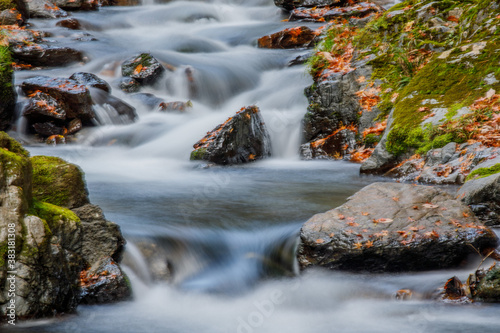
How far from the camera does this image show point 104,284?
371cm

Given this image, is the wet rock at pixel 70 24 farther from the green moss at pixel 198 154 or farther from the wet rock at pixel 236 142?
the green moss at pixel 198 154

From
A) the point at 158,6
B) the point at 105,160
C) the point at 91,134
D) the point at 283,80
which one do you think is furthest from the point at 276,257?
the point at 158,6

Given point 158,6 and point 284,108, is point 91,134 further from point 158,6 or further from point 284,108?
point 158,6

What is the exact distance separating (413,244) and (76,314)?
3038mm

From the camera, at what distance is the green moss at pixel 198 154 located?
8.96m

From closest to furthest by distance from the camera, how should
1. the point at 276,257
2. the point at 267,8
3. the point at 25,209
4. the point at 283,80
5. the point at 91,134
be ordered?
the point at 25,209
the point at 276,257
the point at 91,134
the point at 283,80
the point at 267,8

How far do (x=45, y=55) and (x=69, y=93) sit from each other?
3777mm

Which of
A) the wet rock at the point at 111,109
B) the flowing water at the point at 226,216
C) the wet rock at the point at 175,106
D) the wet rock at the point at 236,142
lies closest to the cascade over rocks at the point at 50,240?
the flowing water at the point at 226,216

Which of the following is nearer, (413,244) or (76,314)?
(76,314)

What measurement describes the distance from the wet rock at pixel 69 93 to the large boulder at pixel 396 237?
7862 millimetres

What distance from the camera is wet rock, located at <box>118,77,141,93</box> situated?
12.4 meters

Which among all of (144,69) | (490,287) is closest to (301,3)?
(144,69)

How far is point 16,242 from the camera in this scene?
3.04 m

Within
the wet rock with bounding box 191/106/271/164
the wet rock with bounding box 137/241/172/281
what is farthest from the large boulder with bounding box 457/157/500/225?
the wet rock with bounding box 191/106/271/164
